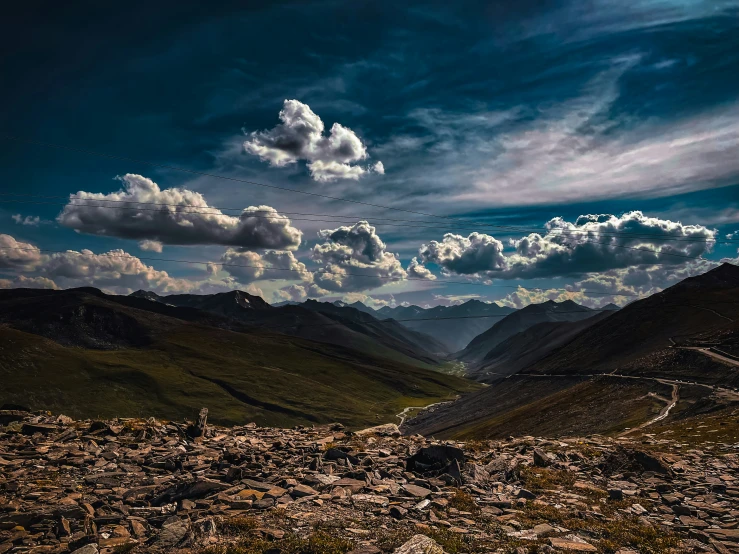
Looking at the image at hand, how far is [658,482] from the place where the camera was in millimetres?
22828

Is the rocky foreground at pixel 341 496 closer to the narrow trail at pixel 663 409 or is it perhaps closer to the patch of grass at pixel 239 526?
the patch of grass at pixel 239 526

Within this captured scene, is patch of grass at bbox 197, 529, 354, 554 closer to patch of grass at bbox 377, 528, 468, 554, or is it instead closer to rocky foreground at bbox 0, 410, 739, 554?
rocky foreground at bbox 0, 410, 739, 554

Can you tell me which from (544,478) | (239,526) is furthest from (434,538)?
(544,478)

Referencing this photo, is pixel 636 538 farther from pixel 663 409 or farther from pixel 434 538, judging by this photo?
pixel 663 409

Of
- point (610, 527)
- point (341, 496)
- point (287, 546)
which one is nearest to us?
point (287, 546)

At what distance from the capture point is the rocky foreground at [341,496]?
14.0 meters

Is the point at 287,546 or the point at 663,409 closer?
the point at 287,546

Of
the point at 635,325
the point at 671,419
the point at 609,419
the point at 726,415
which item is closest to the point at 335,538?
the point at 726,415

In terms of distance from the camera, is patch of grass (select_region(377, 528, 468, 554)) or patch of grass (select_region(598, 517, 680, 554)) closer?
patch of grass (select_region(377, 528, 468, 554))

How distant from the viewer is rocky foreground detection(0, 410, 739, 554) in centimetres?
1396

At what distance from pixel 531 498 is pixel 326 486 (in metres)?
10.1

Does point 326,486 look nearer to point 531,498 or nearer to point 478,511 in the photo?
point 478,511

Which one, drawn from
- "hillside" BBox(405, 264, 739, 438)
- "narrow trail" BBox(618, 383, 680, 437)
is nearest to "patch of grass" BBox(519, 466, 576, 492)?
"narrow trail" BBox(618, 383, 680, 437)

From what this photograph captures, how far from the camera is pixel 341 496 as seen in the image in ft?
60.4
